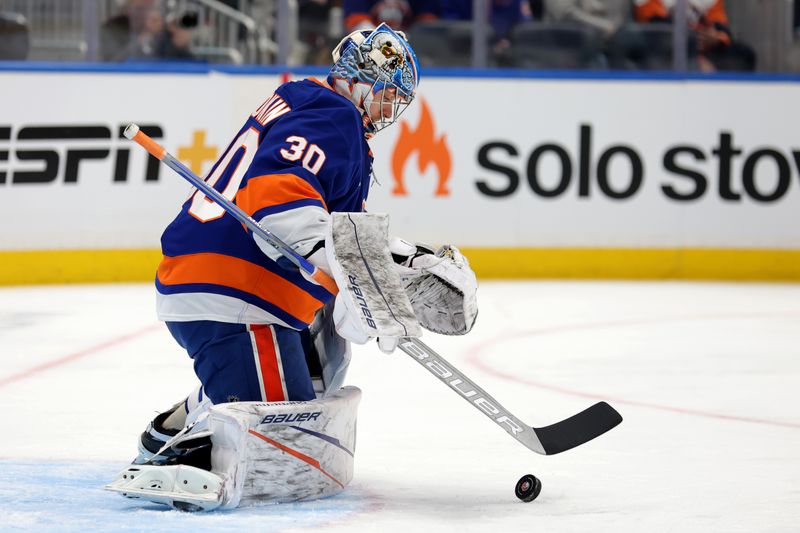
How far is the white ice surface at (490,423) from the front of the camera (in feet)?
8.79

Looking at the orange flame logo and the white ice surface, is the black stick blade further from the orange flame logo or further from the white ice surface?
the orange flame logo

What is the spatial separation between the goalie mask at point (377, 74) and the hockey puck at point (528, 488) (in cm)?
76

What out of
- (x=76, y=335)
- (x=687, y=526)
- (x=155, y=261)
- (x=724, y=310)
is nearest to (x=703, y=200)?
(x=724, y=310)

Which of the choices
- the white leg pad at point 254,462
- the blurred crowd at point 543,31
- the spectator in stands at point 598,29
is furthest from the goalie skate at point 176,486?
the spectator in stands at point 598,29

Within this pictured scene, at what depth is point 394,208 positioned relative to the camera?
7207 mm

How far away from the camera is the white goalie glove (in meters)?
2.73

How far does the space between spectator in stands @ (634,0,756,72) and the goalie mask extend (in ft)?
15.9

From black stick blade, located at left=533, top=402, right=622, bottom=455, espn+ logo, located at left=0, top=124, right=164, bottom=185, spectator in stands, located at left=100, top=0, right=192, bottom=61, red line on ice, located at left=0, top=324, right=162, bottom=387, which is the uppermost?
spectator in stands, located at left=100, top=0, right=192, bottom=61

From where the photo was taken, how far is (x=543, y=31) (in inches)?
294

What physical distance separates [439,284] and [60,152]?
14.2 ft

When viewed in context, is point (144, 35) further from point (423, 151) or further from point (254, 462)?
point (254, 462)

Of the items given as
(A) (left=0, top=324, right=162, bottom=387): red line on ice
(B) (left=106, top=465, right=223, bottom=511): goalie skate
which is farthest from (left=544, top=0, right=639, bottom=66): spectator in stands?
(B) (left=106, top=465, right=223, bottom=511): goalie skate

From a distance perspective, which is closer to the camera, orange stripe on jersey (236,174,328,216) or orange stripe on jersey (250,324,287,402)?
orange stripe on jersey (236,174,328,216)

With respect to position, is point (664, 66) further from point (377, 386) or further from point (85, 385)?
Result: point (85, 385)
